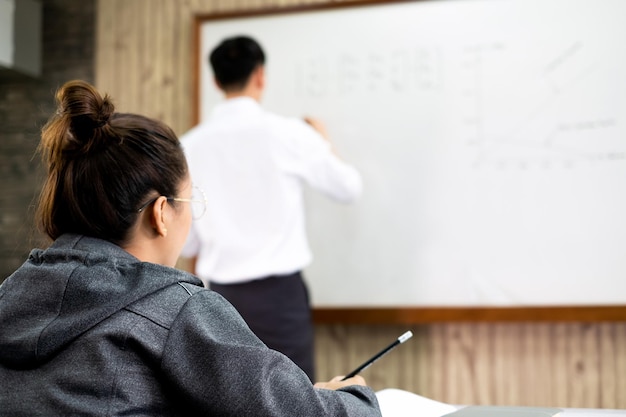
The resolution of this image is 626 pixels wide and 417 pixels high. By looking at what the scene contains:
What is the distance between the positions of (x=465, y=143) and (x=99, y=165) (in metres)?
1.67

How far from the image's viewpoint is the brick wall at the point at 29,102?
10.2 ft

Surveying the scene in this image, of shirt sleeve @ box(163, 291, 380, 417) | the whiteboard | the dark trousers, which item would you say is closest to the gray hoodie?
shirt sleeve @ box(163, 291, 380, 417)

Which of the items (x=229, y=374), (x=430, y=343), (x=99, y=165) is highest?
(x=99, y=165)

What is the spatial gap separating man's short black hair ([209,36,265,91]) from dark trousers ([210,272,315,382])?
0.60 metres

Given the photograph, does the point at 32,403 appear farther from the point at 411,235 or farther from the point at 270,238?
the point at 411,235

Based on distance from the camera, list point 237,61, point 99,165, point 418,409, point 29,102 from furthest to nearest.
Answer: point 29,102, point 237,61, point 418,409, point 99,165

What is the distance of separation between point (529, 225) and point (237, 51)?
103cm

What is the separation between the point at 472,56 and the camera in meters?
2.53

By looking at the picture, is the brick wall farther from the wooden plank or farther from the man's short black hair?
the wooden plank

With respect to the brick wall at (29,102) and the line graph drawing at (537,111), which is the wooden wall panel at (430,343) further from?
the line graph drawing at (537,111)

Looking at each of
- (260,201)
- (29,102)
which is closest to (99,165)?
(260,201)

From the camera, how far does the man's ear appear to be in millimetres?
1089

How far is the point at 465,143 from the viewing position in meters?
2.52

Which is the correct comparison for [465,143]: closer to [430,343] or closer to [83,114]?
[430,343]
